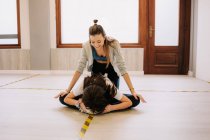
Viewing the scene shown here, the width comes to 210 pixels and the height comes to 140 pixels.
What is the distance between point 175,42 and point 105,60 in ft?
11.1

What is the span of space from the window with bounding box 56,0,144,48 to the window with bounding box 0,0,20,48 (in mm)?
993

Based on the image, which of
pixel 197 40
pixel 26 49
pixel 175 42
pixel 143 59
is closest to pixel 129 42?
pixel 143 59

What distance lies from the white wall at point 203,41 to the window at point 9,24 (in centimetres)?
397

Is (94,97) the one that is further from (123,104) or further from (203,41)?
(203,41)

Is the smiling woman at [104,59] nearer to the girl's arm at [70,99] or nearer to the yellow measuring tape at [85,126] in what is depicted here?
the girl's arm at [70,99]

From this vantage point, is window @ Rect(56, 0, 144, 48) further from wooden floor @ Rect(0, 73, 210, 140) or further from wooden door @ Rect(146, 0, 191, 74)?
wooden floor @ Rect(0, 73, 210, 140)

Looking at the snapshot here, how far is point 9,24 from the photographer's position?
573 centimetres

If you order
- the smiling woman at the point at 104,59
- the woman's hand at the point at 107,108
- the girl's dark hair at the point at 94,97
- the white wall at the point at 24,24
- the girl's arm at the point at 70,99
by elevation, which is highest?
the white wall at the point at 24,24

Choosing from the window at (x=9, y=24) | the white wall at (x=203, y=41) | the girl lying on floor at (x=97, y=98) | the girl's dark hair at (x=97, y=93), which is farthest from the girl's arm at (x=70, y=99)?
the window at (x=9, y=24)

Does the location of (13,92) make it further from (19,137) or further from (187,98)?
(187,98)

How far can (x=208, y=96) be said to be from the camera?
111 inches

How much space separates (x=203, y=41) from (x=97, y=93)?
3.28 metres

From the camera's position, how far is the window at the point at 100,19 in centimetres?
543

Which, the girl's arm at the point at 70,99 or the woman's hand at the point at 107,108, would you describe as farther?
the girl's arm at the point at 70,99
